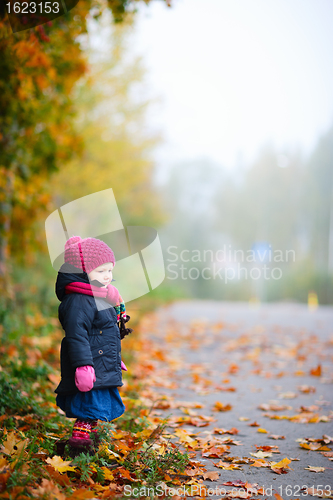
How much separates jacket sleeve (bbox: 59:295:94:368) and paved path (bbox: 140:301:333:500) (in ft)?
3.81

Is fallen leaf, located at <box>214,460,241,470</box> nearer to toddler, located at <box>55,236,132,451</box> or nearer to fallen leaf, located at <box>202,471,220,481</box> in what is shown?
fallen leaf, located at <box>202,471,220,481</box>

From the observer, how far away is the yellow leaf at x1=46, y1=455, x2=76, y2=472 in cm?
251

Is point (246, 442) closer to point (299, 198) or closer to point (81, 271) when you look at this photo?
point (81, 271)

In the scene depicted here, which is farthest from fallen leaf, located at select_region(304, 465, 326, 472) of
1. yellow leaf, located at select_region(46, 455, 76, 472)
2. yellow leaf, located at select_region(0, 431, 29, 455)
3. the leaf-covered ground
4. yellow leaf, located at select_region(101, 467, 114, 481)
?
yellow leaf, located at select_region(0, 431, 29, 455)

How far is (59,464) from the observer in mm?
2559

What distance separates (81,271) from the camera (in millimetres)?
2709

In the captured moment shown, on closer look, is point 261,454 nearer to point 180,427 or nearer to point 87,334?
point 180,427

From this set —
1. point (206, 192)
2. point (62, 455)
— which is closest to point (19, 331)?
point (62, 455)

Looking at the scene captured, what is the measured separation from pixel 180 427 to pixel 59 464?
4.95 feet

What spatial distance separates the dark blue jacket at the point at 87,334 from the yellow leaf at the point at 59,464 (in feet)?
1.29

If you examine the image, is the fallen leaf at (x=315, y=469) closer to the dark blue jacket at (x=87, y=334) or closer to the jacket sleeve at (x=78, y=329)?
the dark blue jacket at (x=87, y=334)

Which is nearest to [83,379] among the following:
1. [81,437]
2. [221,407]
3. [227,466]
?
[81,437]

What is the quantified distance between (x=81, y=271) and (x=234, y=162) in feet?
124

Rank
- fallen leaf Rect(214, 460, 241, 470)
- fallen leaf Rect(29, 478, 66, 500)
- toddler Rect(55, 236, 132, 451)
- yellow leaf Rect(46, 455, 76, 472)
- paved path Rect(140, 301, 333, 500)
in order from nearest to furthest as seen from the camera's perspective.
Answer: fallen leaf Rect(29, 478, 66, 500) < yellow leaf Rect(46, 455, 76, 472) < toddler Rect(55, 236, 132, 451) < fallen leaf Rect(214, 460, 241, 470) < paved path Rect(140, 301, 333, 500)
